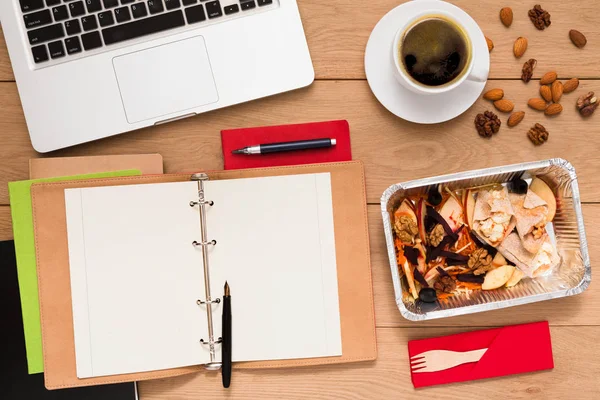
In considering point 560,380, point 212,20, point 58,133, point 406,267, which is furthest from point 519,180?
point 58,133

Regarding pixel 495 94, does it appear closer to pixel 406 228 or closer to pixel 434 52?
pixel 434 52

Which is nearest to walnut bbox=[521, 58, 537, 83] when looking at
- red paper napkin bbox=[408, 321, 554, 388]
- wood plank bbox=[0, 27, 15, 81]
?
red paper napkin bbox=[408, 321, 554, 388]

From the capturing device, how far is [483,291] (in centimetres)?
74

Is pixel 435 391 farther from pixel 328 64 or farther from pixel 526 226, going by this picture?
pixel 328 64

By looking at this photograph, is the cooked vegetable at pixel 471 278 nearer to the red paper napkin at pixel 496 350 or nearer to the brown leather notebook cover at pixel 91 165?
the red paper napkin at pixel 496 350

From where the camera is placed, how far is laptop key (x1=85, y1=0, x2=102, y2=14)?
28.1 inches

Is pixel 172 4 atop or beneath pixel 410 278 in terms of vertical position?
atop

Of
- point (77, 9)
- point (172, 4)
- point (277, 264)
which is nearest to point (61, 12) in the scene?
point (77, 9)

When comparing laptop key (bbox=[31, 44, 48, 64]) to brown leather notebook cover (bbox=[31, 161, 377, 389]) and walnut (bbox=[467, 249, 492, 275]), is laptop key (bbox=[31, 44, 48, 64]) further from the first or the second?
walnut (bbox=[467, 249, 492, 275])

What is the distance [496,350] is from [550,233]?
0.55 feet

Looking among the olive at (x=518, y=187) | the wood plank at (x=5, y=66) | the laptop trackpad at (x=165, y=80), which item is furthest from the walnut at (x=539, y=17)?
the wood plank at (x=5, y=66)

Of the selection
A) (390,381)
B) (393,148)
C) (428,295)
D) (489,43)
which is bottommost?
(390,381)

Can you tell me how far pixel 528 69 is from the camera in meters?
0.77

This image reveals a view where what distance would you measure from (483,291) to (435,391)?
15 cm
